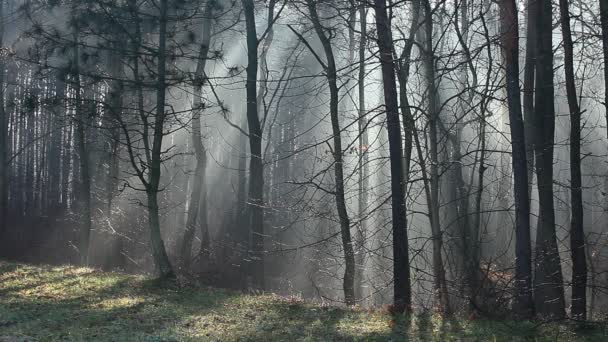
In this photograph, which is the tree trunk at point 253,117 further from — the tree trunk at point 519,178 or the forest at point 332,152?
the tree trunk at point 519,178

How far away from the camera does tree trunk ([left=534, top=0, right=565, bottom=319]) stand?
9930 mm

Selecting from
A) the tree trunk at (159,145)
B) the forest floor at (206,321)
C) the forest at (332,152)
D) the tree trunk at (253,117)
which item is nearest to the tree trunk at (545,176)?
the forest at (332,152)

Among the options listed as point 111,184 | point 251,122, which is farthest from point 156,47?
point 111,184

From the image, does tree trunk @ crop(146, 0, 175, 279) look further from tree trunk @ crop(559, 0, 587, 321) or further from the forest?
tree trunk @ crop(559, 0, 587, 321)

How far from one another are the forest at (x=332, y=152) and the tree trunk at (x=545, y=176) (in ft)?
0.12

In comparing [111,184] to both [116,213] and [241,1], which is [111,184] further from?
[241,1]

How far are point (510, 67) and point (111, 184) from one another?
16.7 m

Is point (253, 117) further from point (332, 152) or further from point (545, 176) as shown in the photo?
point (545, 176)

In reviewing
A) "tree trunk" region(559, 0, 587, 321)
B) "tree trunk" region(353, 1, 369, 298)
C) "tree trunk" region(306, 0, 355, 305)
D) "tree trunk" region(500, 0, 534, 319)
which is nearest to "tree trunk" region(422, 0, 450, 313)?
"tree trunk" region(353, 1, 369, 298)

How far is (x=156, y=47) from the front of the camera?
13250 millimetres

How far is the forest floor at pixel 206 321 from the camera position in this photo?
24.5 feet

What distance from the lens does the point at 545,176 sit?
33.9 feet

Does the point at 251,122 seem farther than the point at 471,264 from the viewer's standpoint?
Yes

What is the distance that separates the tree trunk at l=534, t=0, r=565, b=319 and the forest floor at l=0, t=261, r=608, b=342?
1.73 metres
